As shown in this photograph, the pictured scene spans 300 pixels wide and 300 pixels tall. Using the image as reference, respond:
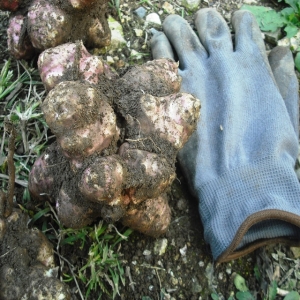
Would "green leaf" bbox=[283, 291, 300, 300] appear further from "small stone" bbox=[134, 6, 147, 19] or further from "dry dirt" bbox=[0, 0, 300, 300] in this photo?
"small stone" bbox=[134, 6, 147, 19]

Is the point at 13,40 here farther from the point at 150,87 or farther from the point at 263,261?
the point at 263,261

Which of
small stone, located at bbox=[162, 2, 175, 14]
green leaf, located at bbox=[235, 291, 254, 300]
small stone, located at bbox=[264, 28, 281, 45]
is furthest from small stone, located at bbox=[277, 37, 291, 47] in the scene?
green leaf, located at bbox=[235, 291, 254, 300]

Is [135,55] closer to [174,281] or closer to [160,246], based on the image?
[160,246]

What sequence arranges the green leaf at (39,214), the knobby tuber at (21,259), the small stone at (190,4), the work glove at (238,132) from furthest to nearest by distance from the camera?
the small stone at (190,4), the work glove at (238,132), the green leaf at (39,214), the knobby tuber at (21,259)

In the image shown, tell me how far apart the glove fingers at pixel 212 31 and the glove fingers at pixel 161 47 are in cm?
18

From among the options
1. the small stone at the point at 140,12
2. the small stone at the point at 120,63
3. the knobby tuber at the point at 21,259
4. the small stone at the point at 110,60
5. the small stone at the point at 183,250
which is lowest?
the small stone at the point at 183,250

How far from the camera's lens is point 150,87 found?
1403mm

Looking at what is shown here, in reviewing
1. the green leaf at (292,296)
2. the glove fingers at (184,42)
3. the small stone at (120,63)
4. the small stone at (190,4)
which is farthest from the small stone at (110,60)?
the green leaf at (292,296)

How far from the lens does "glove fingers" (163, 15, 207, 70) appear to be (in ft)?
6.36

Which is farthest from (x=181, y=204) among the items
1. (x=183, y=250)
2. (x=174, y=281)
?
(x=174, y=281)

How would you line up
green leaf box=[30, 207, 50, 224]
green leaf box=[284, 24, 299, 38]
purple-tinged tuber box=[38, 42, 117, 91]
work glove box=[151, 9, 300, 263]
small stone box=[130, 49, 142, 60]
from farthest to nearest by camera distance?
green leaf box=[284, 24, 299, 38] → small stone box=[130, 49, 142, 60] → work glove box=[151, 9, 300, 263] → green leaf box=[30, 207, 50, 224] → purple-tinged tuber box=[38, 42, 117, 91]

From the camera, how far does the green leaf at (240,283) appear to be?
1581 mm

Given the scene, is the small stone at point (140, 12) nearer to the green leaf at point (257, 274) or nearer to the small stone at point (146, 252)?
the small stone at point (146, 252)

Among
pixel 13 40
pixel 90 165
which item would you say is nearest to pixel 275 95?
pixel 90 165
